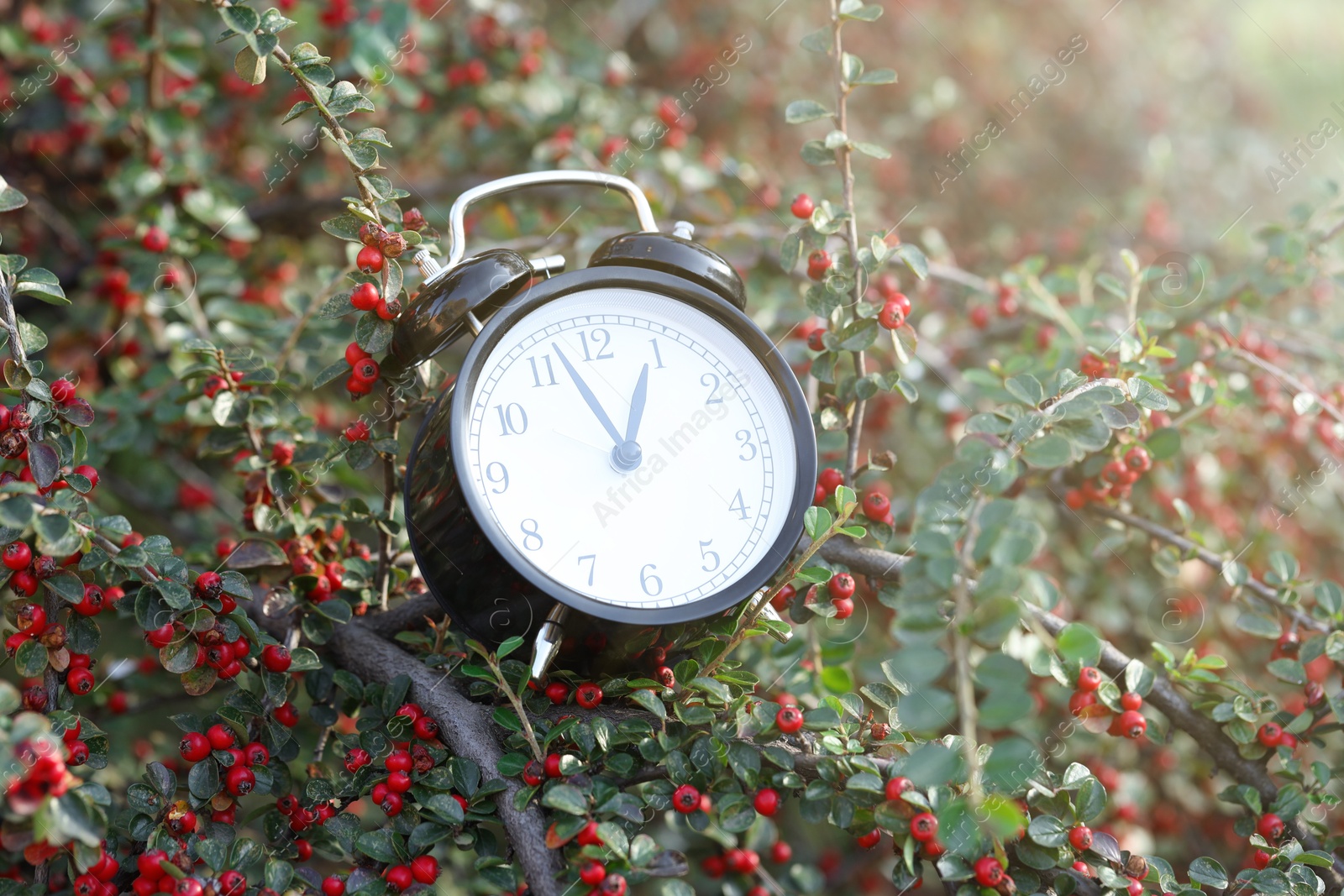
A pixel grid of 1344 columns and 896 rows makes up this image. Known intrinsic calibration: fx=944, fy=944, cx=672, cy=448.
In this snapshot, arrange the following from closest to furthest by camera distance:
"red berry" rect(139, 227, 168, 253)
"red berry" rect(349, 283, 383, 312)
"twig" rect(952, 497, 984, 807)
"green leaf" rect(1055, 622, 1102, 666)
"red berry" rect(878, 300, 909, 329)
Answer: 1. "twig" rect(952, 497, 984, 807)
2. "green leaf" rect(1055, 622, 1102, 666)
3. "red berry" rect(349, 283, 383, 312)
4. "red berry" rect(878, 300, 909, 329)
5. "red berry" rect(139, 227, 168, 253)

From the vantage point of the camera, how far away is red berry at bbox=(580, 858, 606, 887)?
3.01ft

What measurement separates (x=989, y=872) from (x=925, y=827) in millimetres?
85

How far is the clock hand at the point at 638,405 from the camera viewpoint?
3.60 feet

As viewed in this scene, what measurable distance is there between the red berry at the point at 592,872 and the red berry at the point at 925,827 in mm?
330

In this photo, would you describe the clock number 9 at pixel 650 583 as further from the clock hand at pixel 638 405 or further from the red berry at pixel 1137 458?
the red berry at pixel 1137 458

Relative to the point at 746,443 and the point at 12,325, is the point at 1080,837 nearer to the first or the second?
the point at 746,443

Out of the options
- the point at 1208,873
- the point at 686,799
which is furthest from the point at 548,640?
the point at 1208,873

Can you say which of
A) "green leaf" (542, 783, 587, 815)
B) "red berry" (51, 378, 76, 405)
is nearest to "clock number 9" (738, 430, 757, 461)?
"green leaf" (542, 783, 587, 815)

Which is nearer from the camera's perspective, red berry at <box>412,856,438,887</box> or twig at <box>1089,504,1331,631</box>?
red berry at <box>412,856,438,887</box>

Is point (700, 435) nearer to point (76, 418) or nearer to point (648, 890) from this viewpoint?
point (76, 418)

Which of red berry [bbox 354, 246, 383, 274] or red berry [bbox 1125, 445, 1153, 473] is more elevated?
red berry [bbox 354, 246, 383, 274]

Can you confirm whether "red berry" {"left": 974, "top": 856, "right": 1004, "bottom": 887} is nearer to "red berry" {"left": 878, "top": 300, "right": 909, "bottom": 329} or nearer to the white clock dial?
the white clock dial

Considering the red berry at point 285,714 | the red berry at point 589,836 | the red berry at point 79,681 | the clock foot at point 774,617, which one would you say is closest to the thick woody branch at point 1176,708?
the clock foot at point 774,617

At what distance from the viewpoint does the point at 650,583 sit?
3.46 ft
